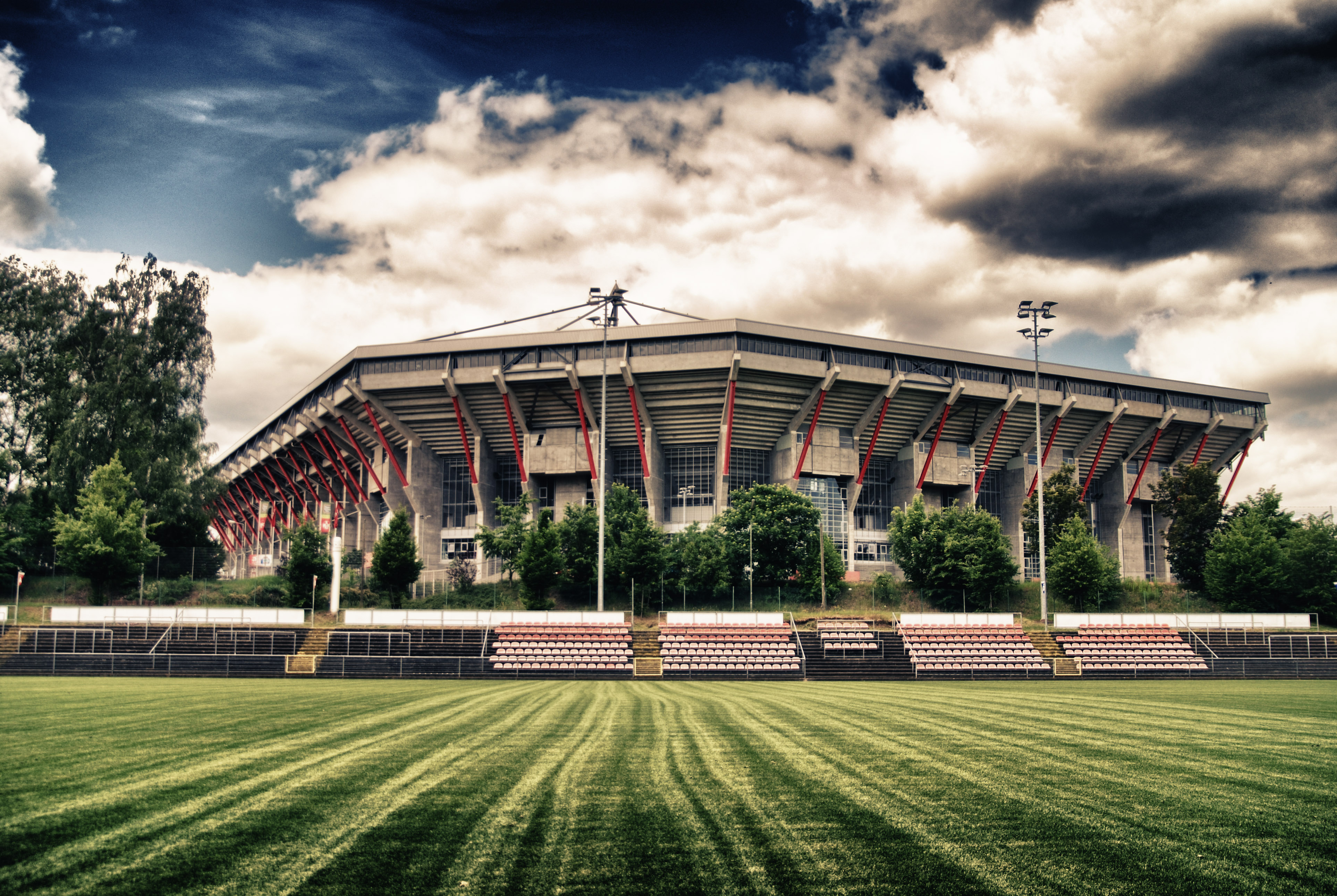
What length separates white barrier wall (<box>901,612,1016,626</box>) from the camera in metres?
38.6

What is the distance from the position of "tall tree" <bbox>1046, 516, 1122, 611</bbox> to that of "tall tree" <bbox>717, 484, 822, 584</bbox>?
49.3ft

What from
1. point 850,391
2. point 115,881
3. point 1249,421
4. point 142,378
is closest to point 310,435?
point 142,378

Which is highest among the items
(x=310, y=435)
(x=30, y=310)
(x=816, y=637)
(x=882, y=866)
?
(x=30, y=310)

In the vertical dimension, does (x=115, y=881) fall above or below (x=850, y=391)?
below

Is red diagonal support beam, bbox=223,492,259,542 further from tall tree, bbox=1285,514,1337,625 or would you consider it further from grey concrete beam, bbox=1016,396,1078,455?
tall tree, bbox=1285,514,1337,625

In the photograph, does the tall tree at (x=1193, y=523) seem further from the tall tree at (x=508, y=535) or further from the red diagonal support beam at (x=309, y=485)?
the red diagonal support beam at (x=309, y=485)

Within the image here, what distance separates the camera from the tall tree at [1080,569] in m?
46.8

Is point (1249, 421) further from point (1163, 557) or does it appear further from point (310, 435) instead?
point (310, 435)

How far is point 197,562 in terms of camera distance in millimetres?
46375

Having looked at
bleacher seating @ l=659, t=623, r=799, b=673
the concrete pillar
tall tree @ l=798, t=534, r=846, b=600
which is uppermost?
the concrete pillar

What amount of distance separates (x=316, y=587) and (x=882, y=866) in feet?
156

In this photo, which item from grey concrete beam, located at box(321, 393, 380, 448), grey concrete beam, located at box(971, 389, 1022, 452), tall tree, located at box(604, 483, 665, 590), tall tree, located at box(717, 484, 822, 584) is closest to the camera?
tall tree, located at box(604, 483, 665, 590)

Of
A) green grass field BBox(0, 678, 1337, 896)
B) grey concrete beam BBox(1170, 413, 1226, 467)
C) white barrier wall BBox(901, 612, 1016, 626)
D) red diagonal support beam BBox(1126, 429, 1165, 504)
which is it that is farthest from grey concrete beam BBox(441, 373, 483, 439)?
grey concrete beam BBox(1170, 413, 1226, 467)

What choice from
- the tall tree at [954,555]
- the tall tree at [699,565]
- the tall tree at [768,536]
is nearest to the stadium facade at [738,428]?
the tall tree at [768,536]
